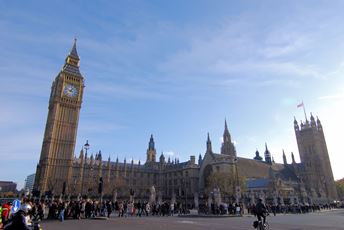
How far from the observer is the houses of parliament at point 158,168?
7869cm

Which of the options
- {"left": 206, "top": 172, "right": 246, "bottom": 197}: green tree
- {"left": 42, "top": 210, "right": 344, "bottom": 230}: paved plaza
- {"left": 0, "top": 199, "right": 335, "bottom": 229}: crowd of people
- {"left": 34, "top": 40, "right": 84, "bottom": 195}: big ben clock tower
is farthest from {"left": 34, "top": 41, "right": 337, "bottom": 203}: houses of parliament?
{"left": 42, "top": 210, "right": 344, "bottom": 230}: paved plaza

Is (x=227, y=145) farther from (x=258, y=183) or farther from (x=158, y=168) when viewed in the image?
(x=158, y=168)

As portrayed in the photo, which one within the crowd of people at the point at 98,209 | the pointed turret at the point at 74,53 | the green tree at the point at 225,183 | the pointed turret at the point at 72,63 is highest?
the pointed turret at the point at 74,53

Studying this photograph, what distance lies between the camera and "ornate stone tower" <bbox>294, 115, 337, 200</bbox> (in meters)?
93.3

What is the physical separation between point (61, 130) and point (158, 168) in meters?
45.9

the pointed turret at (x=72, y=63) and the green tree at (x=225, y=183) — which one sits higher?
the pointed turret at (x=72, y=63)

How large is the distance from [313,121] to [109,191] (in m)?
88.5

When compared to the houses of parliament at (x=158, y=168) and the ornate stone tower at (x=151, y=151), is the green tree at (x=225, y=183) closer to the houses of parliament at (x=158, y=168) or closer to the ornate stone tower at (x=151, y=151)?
the houses of parliament at (x=158, y=168)

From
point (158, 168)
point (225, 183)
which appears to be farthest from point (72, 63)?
point (225, 183)

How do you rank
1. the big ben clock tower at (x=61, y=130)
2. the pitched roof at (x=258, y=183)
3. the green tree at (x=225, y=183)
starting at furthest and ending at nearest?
1. the big ben clock tower at (x=61, y=130)
2. the pitched roof at (x=258, y=183)
3. the green tree at (x=225, y=183)

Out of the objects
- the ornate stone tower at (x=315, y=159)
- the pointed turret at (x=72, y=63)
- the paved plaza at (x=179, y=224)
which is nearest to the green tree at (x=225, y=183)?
the ornate stone tower at (x=315, y=159)

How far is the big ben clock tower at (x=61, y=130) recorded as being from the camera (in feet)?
274

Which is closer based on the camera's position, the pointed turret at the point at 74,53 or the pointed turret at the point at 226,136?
the pointed turret at the point at 226,136

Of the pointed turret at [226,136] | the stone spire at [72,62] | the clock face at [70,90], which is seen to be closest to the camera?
the pointed turret at [226,136]
